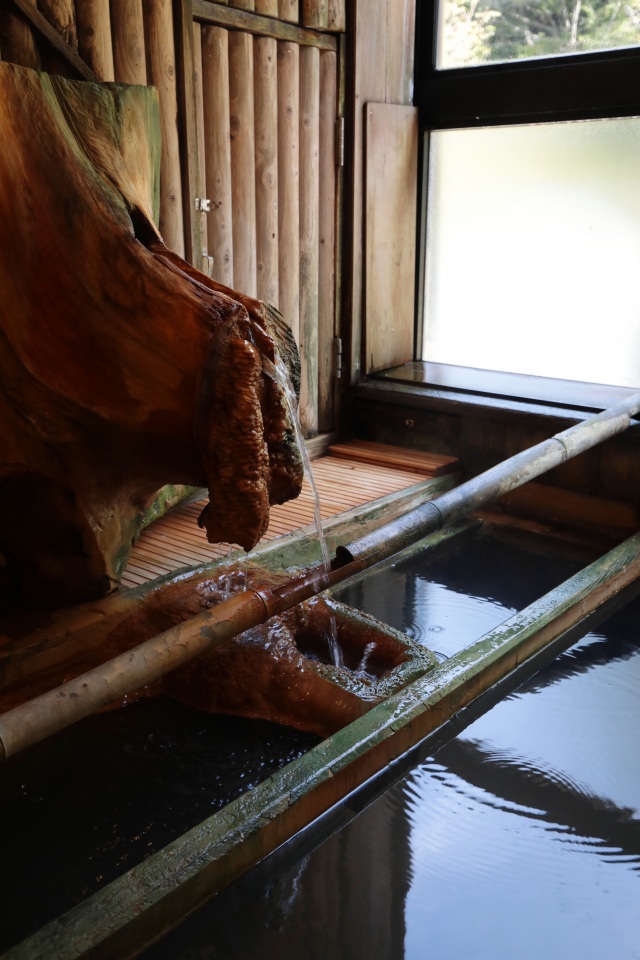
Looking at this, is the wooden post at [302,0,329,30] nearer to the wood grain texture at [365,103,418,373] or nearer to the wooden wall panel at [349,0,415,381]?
the wooden wall panel at [349,0,415,381]

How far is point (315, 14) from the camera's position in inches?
173

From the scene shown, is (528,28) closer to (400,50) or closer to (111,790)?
(400,50)

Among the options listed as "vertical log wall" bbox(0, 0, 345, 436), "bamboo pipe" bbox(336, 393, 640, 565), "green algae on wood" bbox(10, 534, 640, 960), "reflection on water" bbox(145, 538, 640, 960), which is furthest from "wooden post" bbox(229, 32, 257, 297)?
"reflection on water" bbox(145, 538, 640, 960)

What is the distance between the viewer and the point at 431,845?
2283mm

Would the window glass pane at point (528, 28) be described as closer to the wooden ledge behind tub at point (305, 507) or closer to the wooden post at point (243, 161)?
the wooden post at point (243, 161)

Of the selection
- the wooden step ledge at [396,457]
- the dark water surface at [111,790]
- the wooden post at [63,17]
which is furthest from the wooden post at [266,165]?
the dark water surface at [111,790]

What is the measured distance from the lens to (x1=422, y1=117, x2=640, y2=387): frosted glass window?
4.57 metres

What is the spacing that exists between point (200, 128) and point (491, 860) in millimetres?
3212

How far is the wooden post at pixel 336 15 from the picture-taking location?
4.48 m

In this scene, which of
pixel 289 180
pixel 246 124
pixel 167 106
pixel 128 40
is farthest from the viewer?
pixel 289 180

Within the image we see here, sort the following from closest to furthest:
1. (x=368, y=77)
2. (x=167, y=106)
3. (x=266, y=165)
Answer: (x=167, y=106) → (x=266, y=165) → (x=368, y=77)

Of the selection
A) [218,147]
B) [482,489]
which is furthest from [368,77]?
[482,489]

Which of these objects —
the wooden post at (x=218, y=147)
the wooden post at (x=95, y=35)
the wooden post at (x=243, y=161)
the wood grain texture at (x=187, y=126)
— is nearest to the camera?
the wooden post at (x=95, y=35)

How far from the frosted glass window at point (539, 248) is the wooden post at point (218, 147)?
5.07 ft
